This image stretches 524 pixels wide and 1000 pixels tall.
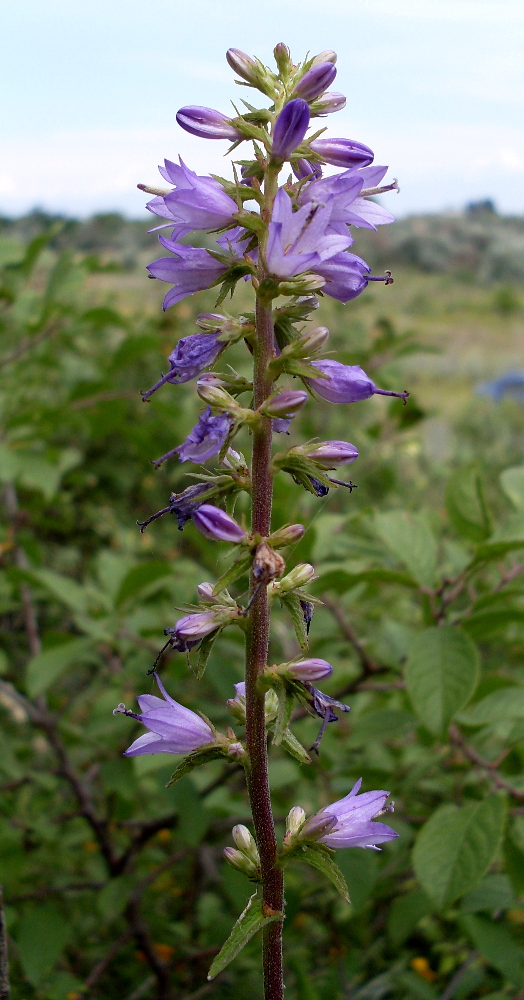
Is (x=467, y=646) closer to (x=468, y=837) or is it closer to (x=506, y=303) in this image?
(x=468, y=837)

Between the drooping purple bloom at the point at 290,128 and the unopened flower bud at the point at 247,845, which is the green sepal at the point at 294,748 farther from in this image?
the drooping purple bloom at the point at 290,128

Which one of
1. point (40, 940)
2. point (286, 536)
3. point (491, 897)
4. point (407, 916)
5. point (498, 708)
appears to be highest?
point (286, 536)

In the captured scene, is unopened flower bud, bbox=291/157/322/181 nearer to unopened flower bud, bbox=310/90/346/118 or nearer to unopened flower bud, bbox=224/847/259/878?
unopened flower bud, bbox=310/90/346/118

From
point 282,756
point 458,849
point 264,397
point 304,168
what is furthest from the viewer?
point 282,756

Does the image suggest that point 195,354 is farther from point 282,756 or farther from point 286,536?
point 282,756

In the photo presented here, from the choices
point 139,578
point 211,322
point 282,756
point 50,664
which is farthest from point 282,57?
point 282,756

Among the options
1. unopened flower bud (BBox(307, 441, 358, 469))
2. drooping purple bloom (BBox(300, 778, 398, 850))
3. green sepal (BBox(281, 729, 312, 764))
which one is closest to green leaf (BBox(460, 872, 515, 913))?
drooping purple bloom (BBox(300, 778, 398, 850))
